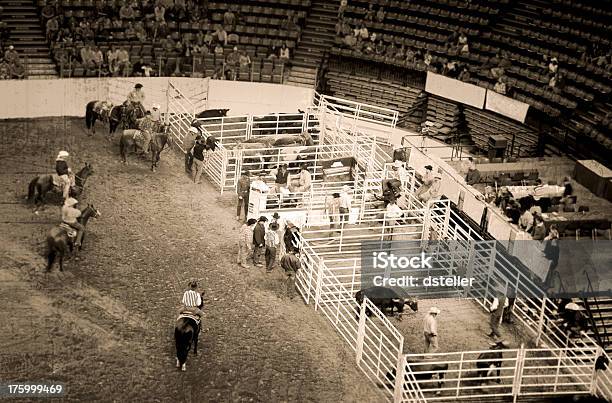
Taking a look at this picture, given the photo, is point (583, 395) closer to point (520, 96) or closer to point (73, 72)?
point (520, 96)

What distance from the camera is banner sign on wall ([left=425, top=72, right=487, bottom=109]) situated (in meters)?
37.1

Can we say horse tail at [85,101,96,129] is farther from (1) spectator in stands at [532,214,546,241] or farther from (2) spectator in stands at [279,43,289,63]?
(1) spectator in stands at [532,214,546,241]

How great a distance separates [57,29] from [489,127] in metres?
14.9

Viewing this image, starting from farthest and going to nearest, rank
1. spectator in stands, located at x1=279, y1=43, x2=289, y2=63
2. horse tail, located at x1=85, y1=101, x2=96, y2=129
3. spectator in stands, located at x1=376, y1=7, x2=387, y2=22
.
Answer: spectator in stands, located at x1=376, y1=7, x2=387, y2=22
spectator in stands, located at x1=279, y1=43, x2=289, y2=63
horse tail, located at x1=85, y1=101, x2=96, y2=129

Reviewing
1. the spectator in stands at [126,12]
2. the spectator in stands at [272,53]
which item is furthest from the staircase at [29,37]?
the spectator in stands at [272,53]

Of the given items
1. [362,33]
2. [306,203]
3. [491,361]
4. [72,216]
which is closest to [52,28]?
[362,33]

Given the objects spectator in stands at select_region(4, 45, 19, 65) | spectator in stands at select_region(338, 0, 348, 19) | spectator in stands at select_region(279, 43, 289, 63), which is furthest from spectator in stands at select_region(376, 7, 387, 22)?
spectator in stands at select_region(4, 45, 19, 65)

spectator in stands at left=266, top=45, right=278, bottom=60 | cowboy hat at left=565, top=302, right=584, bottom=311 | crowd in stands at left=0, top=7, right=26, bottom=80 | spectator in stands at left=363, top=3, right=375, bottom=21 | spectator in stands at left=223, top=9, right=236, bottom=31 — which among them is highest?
spectator in stands at left=363, top=3, right=375, bottom=21

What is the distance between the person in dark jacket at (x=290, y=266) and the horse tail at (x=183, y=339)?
4372 millimetres

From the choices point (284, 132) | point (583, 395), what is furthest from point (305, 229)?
point (583, 395)

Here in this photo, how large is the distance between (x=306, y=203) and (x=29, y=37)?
514 inches

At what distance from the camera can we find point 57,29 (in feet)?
122

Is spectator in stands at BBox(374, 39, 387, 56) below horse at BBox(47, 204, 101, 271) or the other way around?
the other way around

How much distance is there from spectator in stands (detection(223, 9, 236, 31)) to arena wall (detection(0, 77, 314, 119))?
9.77ft
